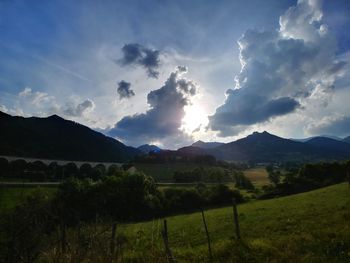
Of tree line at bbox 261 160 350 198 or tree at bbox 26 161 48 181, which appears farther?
tree at bbox 26 161 48 181

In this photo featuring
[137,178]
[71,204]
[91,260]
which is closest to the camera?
[91,260]

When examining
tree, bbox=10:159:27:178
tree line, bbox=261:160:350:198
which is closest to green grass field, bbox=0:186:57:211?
tree, bbox=10:159:27:178

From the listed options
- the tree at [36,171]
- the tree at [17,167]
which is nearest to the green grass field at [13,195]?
the tree at [36,171]

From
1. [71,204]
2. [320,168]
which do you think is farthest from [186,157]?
[71,204]

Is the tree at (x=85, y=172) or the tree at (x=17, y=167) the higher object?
the tree at (x=17, y=167)

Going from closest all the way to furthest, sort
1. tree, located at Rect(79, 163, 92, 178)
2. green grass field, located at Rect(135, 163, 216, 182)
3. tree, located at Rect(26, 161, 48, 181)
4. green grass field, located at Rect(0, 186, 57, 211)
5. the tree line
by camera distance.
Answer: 1. green grass field, located at Rect(0, 186, 57, 211)
2. the tree line
3. tree, located at Rect(26, 161, 48, 181)
4. tree, located at Rect(79, 163, 92, 178)
5. green grass field, located at Rect(135, 163, 216, 182)

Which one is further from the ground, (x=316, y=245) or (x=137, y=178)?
(x=137, y=178)

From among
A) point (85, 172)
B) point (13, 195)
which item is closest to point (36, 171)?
point (85, 172)

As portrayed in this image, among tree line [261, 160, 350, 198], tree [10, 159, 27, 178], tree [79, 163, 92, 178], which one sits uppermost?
tree [10, 159, 27, 178]

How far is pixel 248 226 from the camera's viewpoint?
24797 mm

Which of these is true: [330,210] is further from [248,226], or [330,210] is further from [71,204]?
[71,204]

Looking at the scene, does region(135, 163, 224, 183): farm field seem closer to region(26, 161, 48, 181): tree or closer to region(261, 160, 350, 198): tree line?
region(26, 161, 48, 181): tree

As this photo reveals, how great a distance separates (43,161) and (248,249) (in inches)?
6465

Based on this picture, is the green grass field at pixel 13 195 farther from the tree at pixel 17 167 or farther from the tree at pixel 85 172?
the tree at pixel 17 167
